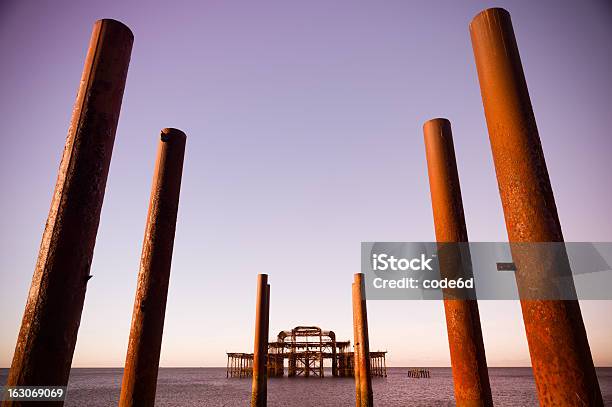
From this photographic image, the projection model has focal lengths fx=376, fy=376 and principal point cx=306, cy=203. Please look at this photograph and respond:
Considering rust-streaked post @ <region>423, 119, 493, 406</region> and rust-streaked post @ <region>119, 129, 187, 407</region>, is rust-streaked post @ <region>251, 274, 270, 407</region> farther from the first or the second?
rust-streaked post @ <region>423, 119, 493, 406</region>

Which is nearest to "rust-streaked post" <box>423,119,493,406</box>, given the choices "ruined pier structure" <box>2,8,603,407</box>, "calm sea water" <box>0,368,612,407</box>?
"ruined pier structure" <box>2,8,603,407</box>

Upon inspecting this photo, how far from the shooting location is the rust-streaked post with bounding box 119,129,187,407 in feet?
10.8

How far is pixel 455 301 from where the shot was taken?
3.76m

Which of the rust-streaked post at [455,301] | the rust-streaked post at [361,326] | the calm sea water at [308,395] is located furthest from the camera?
the calm sea water at [308,395]

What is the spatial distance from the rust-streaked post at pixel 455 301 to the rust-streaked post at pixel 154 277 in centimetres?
274

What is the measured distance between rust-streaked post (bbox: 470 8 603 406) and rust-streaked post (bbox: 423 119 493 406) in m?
1.52

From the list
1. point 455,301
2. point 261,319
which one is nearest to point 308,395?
point 261,319

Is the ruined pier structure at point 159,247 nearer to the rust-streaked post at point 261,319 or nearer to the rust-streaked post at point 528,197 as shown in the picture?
the rust-streaked post at point 528,197

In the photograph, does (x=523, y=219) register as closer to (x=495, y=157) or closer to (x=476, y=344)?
(x=495, y=157)

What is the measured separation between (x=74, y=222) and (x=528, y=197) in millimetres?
2758

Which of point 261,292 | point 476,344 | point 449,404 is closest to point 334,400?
point 449,404

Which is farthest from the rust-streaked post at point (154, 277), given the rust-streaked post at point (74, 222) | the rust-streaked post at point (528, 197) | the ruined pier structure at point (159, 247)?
the rust-streaked post at point (528, 197)

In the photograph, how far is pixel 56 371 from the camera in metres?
2.04

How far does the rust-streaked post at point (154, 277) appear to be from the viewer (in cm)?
329
